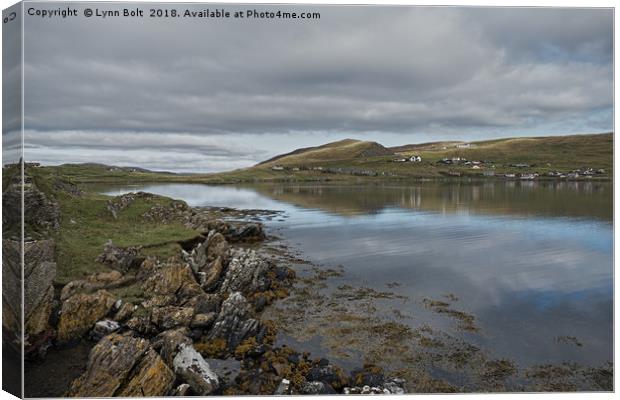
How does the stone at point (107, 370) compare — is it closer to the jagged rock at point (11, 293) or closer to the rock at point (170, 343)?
the rock at point (170, 343)

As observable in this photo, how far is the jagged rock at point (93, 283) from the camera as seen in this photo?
927cm

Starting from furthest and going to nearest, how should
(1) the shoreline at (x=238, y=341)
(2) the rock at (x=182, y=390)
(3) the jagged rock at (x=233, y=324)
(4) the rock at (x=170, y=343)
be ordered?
1. (3) the jagged rock at (x=233, y=324)
2. (4) the rock at (x=170, y=343)
3. (1) the shoreline at (x=238, y=341)
4. (2) the rock at (x=182, y=390)

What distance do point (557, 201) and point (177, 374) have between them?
66.9 ft

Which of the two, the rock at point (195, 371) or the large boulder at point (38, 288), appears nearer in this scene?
the large boulder at point (38, 288)

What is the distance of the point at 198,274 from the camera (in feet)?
43.1

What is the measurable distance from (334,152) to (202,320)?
20.6 feet

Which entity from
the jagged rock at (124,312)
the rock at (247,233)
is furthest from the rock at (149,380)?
the rock at (247,233)

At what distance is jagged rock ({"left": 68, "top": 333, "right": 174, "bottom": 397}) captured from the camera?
8641mm

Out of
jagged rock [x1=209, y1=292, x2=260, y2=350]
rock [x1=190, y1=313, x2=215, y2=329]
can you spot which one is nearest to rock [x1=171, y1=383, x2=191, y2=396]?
jagged rock [x1=209, y1=292, x2=260, y2=350]

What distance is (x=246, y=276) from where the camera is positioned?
13648 millimetres

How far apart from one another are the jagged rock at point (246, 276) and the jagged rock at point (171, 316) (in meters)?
2.15

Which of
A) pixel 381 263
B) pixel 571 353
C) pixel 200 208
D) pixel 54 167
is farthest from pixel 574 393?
pixel 54 167

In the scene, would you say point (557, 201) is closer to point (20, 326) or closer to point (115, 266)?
point (115, 266)

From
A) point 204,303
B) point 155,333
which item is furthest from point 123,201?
point 155,333
